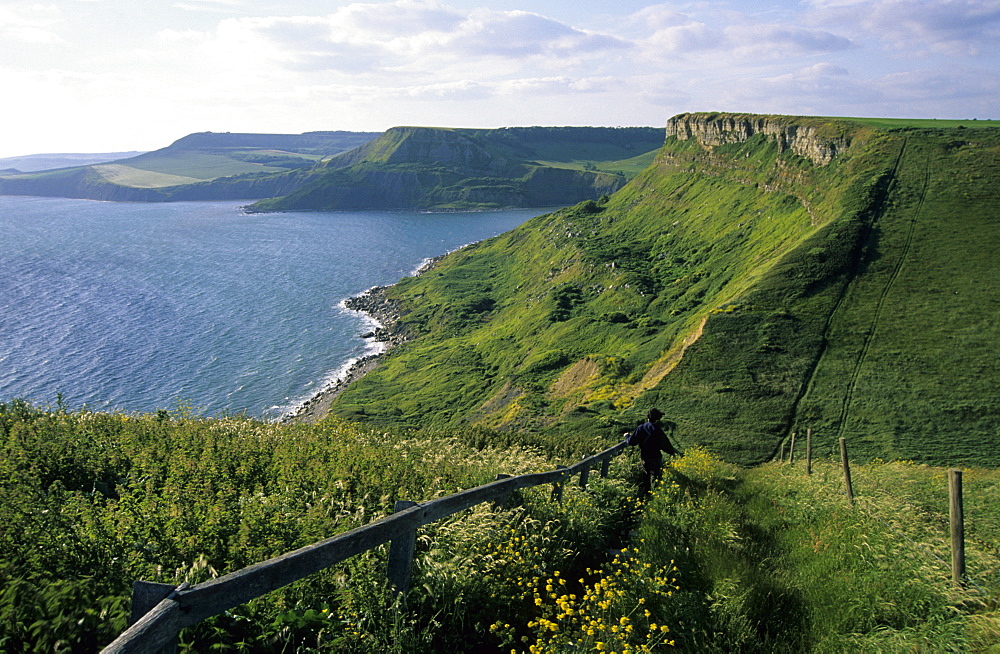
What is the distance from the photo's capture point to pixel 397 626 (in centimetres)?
567

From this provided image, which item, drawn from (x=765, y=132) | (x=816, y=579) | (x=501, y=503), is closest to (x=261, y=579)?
(x=501, y=503)

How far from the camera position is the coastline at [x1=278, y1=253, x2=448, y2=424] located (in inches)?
2359

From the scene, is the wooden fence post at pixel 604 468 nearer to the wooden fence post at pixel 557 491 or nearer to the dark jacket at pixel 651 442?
the dark jacket at pixel 651 442

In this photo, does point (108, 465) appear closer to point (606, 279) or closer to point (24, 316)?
point (606, 279)

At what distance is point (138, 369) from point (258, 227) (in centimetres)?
13879

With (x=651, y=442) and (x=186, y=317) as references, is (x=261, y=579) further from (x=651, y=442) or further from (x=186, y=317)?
(x=186, y=317)

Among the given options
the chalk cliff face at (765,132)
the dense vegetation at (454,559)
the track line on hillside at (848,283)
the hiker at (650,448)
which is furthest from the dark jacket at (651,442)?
the chalk cliff face at (765,132)

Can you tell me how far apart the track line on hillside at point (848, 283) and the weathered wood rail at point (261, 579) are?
3191 centimetres

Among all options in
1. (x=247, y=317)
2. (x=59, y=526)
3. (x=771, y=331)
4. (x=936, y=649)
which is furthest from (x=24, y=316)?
(x=936, y=649)

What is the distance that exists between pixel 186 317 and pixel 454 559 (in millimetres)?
100096

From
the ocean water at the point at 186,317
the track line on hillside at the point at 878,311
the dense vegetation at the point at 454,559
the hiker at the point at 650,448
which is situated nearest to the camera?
the dense vegetation at the point at 454,559

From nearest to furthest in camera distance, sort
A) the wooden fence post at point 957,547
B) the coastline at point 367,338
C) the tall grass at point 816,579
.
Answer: the tall grass at point 816,579 → the wooden fence post at point 957,547 → the coastline at point 367,338

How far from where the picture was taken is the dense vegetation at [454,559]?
5.47m

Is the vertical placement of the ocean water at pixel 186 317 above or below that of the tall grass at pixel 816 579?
below
